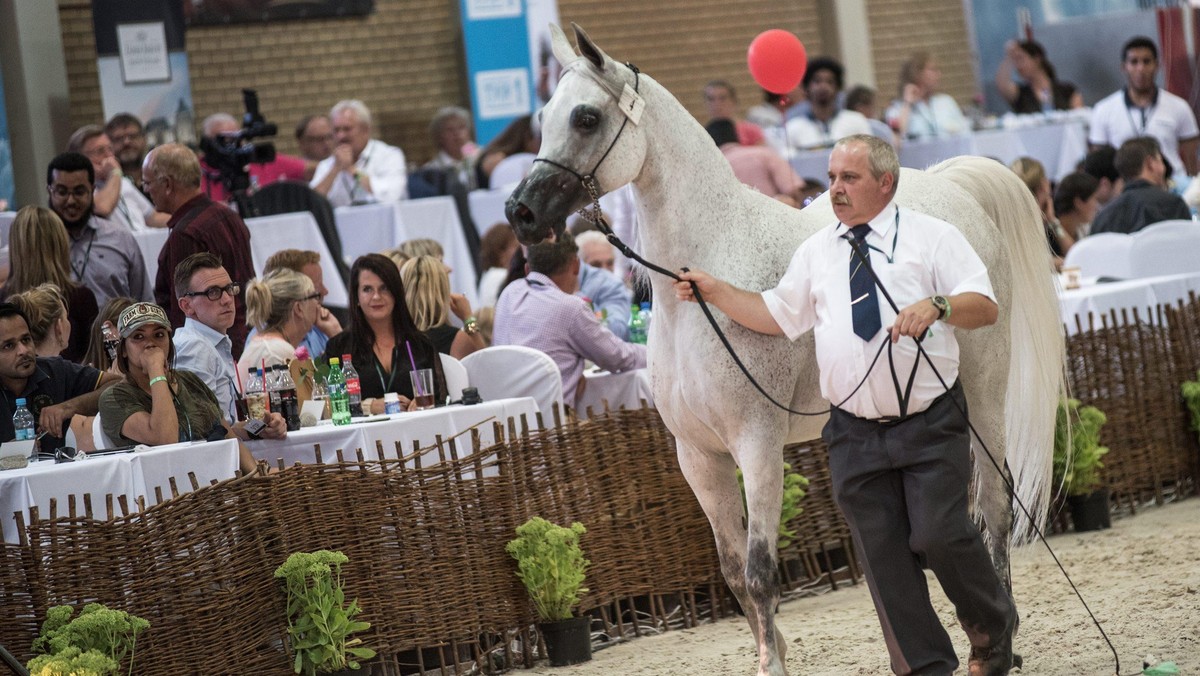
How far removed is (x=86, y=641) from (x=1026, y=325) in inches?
154

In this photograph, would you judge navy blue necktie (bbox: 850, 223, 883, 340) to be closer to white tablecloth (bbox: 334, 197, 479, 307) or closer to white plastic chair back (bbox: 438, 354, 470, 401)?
white plastic chair back (bbox: 438, 354, 470, 401)

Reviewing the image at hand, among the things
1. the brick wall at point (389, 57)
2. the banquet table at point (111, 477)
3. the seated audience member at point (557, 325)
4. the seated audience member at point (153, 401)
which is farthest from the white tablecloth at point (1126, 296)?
the brick wall at point (389, 57)

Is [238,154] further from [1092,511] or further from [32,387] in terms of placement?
[1092,511]

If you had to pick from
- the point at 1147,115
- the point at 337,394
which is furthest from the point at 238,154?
the point at 1147,115

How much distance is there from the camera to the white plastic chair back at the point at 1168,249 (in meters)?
9.80

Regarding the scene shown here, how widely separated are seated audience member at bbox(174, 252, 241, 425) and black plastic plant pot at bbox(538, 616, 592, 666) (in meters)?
1.69

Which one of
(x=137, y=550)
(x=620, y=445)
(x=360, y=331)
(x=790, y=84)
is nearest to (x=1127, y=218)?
(x=790, y=84)

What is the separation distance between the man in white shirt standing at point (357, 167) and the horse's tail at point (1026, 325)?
6357mm

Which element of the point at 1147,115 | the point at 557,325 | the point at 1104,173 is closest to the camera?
the point at 557,325

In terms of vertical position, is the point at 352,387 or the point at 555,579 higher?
the point at 352,387

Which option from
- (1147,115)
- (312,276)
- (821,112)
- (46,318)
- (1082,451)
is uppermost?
(821,112)

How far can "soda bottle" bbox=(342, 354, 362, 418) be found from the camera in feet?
22.4

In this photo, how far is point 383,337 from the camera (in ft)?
24.3

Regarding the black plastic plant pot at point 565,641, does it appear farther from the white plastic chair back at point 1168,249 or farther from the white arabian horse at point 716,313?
the white plastic chair back at point 1168,249
